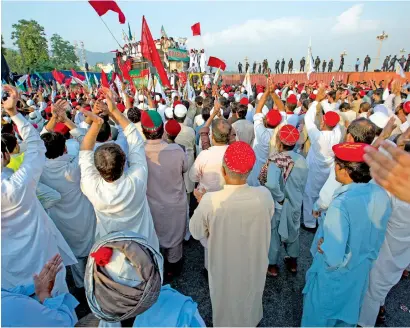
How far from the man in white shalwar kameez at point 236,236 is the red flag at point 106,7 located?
3.55 meters

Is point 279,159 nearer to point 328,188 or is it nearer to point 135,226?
point 328,188

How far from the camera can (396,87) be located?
5461 mm

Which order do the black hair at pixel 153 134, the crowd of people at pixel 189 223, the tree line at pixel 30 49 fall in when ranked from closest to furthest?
1. the crowd of people at pixel 189 223
2. the black hair at pixel 153 134
3. the tree line at pixel 30 49

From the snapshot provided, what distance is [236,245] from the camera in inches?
85.7

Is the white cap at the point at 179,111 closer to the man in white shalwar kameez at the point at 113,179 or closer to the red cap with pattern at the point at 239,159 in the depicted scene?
the man in white shalwar kameez at the point at 113,179

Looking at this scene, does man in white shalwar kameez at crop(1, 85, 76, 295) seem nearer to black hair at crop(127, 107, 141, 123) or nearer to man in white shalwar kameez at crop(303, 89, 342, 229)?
black hair at crop(127, 107, 141, 123)

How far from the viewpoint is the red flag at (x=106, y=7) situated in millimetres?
3973

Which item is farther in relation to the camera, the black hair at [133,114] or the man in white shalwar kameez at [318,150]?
the black hair at [133,114]

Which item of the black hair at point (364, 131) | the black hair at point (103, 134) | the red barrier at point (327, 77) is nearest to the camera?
the black hair at point (364, 131)

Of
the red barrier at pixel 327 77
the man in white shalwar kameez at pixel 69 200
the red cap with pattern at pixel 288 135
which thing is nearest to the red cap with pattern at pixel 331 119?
the red cap with pattern at pixel 288 135

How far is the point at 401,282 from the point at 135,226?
3.36m

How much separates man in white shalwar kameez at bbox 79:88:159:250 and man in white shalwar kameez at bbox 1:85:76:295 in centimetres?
37

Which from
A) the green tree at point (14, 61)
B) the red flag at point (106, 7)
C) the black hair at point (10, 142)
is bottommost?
the black hair at point (10, 142)

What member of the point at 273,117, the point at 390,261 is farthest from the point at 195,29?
the point at 390,261
